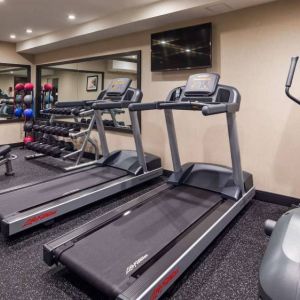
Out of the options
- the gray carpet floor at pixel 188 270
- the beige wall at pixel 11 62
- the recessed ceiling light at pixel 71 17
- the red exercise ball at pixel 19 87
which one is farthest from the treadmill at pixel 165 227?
the beige wall at pixel 11 62

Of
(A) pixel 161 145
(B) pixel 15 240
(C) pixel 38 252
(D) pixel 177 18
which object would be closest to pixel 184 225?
(C) pixel 38 252

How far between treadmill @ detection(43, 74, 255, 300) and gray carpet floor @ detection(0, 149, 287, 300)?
13cm

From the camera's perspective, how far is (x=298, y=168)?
3.21 metres

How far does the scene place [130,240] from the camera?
212cm

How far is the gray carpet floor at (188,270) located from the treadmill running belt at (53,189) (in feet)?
0.91

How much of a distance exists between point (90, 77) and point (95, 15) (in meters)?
1.91

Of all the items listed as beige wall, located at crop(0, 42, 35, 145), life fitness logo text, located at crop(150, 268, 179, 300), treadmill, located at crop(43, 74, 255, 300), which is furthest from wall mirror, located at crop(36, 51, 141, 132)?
Result: life fitness logo text, located at crop(150, 268, 179, 300)

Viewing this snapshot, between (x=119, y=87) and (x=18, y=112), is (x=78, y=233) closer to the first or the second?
(x=119, y=87)

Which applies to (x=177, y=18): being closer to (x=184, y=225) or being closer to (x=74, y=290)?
(x=184, y=225)

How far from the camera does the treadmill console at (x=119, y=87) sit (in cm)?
388

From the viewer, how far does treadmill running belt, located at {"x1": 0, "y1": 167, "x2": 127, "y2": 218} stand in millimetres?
2736

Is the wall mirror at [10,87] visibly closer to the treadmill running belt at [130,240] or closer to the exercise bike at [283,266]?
the treadmill running belt at [130,240]

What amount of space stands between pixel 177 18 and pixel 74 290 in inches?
140

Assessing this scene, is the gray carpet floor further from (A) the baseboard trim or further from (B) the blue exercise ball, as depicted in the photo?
(B) the blue exercise ball
